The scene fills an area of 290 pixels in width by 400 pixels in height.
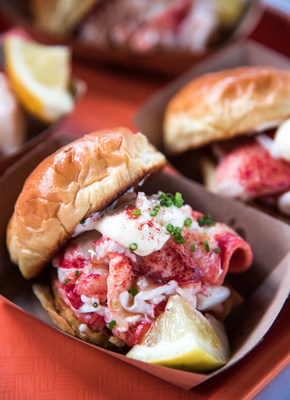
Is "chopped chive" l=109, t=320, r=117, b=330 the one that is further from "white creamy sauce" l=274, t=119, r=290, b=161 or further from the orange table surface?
"white creamy sauce" l=274, t=119, r=290, b=161

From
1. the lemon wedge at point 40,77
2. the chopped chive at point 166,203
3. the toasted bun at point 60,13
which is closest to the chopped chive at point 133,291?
the chopped chive at point 166,203

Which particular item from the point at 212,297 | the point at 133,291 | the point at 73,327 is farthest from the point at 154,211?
the point at 73,327

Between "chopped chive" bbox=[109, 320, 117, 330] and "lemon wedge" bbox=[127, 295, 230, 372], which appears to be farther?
"chopped chive" bbox=[109, 320, 117, 330]

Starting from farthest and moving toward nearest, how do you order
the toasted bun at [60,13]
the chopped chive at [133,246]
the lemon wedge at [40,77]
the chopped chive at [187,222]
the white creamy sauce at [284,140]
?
the toasted bun at [60,13] < the lemon wedge at [40,77] < the white creamy sauce at [284,140] < the chopped chive at [187,222] < the chopped chive at [133,246]

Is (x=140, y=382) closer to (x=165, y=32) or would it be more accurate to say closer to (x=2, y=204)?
(x=2, y=204)

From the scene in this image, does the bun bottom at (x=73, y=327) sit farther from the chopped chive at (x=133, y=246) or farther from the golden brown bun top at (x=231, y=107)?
the golden brown bun top at (x=231, y=107)

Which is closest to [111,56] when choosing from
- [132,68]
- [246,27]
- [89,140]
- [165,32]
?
[132,68]

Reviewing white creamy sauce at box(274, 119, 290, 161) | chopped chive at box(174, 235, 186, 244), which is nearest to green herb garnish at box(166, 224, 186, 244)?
chopped chive at box(174, 235, 186, 244)
